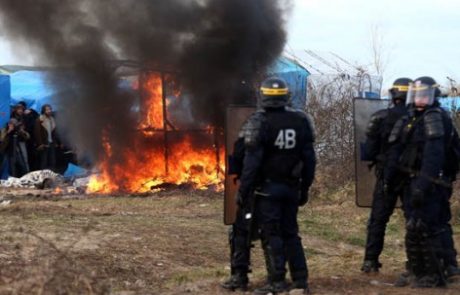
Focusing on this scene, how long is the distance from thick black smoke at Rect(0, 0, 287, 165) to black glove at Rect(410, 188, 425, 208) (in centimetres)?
1019

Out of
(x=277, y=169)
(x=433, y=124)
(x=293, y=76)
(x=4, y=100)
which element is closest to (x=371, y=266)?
(x=433, y=124)

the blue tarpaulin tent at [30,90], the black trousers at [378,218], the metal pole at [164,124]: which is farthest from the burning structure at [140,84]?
the black trousers at [378,218]

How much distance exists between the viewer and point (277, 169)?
6.37m

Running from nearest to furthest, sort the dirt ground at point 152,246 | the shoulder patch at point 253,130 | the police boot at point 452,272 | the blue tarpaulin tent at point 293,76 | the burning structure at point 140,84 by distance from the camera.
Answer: the shoulder patch at point 253,130 → the dirt ground at point 152,246 → the police boot at point 452,272 → the blue tarpaulin tent at point 293,76 → the burning structure at point 140,84

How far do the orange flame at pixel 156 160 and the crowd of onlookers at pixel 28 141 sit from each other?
89.3 inches

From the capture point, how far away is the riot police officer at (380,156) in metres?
7.14

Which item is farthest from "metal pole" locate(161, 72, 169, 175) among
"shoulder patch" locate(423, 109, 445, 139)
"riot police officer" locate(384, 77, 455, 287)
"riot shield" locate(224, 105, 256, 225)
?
"shoulder patch" locate(423, 109, 445, 139)

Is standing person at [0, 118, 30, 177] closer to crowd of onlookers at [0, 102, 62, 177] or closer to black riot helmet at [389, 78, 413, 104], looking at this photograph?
crowd of onlookers at [0, 102, 62, 177]

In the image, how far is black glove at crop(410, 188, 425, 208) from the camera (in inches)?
258

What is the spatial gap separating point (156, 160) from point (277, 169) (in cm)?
993

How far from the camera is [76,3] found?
16.4 meters

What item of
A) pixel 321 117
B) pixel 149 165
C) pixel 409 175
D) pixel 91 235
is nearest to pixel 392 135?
pixel 409 175

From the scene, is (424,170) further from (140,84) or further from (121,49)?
(121,49)

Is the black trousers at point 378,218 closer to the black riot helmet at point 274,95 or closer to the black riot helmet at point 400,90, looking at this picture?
the black riot helmet at point 400,90
